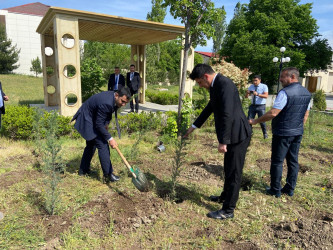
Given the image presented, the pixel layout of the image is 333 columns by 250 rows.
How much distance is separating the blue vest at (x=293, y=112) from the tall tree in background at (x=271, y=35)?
69.2ft

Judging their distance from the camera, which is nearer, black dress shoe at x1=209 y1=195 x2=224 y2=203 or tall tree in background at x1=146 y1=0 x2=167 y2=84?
black dress shoe at x1=209 y1=195 x2=224 y2=203

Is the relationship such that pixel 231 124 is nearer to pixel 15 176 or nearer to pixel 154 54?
pixel 15 176

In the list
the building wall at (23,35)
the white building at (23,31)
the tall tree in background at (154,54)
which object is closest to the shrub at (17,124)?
the tall tree in background at (154,54)

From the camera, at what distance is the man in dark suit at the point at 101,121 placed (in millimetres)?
3436

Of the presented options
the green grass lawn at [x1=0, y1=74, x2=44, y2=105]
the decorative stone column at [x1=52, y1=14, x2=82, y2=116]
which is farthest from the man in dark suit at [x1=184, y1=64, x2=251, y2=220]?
the green grass lawn at [x1=0, y1=74, x2=44, y2=105]

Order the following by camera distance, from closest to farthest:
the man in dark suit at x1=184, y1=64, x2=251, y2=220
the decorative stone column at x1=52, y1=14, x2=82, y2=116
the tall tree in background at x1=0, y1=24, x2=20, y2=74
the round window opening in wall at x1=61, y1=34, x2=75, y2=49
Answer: the man in dark suit at x1=184, y1=64, x2=251, y2=220 < the decorative stone column at x1=52, y1=14, x2=82, y2=116 < the round window opening in wall at x1=61, y1=34, x2=75, y2=49 < the tall tree in background at x1=0, y1=24, x2=20, y2=74

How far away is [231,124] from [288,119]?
1.07 meters

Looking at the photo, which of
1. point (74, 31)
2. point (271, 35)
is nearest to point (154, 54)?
point (271, 35)

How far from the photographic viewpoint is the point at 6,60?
30688 millimetres

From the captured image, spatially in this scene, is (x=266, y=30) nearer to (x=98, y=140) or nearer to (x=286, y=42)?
(x=286, y=42)

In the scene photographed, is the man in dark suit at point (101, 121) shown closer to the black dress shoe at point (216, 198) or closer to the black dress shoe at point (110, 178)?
the black dress shoe at point (110, 178)

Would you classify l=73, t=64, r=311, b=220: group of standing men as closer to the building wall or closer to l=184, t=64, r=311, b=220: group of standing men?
l=184, t=64, r=311, b=220: group of standing men

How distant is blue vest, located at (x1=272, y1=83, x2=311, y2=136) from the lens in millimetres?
3158

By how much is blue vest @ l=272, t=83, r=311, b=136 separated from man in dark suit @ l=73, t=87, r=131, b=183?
205 cm
